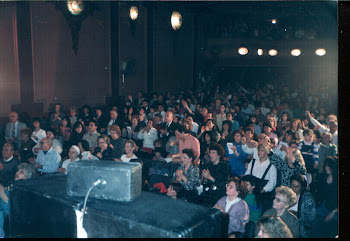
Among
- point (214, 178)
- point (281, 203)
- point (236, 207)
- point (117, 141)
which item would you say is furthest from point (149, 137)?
point (281, 203)

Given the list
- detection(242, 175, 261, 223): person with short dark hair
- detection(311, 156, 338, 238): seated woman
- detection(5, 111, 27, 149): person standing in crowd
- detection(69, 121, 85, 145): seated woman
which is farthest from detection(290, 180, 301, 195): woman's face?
detection(5, 111, 27, 149): person standing in crowd

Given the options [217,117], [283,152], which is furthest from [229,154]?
[217,117]

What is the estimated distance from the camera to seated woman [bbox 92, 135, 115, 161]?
268 inches

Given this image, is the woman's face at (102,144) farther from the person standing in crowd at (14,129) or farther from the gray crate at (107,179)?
the gray crate at (107,179)

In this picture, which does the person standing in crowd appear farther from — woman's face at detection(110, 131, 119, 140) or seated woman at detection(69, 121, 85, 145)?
woman's face at detection(110, 131, 119, 140)

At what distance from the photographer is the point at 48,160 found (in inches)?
256

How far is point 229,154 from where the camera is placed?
691 cm

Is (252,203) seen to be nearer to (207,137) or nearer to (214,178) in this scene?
(214,178)

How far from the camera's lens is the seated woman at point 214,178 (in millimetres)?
5242

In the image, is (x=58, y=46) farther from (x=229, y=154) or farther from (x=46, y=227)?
(x=46, y=227)

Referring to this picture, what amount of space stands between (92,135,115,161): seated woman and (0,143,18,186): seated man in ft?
4.63

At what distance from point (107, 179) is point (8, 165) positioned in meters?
4.24

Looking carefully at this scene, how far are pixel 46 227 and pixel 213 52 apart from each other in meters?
20.2

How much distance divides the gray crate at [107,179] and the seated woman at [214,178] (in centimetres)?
289
